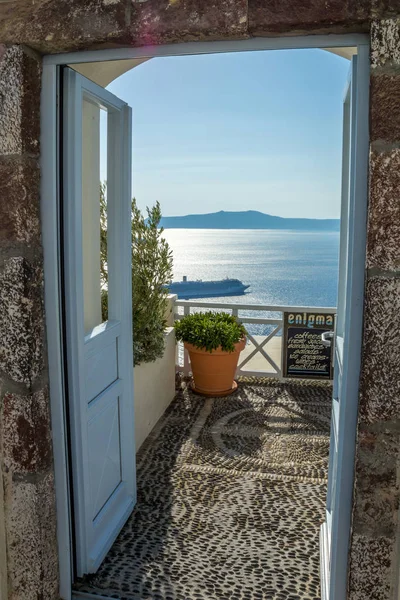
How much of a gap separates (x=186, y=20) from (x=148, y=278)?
2.56 m

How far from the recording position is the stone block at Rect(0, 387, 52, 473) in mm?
2123

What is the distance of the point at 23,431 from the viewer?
7.00 ft

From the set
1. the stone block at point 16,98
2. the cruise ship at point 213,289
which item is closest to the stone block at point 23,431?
the stone block at point 16,98

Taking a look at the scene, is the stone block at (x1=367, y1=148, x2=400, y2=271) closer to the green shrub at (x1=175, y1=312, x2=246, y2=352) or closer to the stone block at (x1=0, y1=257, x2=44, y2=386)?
the stone block at (x1=0, y1=257, x2=44, y2=386)

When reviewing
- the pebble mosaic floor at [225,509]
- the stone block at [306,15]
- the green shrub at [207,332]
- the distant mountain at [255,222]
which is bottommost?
the pebble mosaic floor at [225,509]

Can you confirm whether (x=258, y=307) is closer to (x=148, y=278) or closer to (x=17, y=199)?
(x=148, y=278)

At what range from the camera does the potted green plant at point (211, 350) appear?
5.32m

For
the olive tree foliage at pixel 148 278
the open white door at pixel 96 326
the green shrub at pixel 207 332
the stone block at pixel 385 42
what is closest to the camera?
the stone block at pixel 385 42

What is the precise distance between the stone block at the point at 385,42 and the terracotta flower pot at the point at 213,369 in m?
3.89

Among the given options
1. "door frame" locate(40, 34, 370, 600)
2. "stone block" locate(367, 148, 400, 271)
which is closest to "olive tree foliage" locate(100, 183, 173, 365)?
"door frame" locate(40, 34, 370, 600)

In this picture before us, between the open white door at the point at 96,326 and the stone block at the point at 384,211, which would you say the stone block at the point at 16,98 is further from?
the stone block at the point at 384,211

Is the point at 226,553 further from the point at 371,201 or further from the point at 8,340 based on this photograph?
the point at 371,201

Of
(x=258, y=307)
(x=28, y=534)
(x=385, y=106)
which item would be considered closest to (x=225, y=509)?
(x=28, y=534)

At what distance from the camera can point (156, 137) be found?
3534cm
